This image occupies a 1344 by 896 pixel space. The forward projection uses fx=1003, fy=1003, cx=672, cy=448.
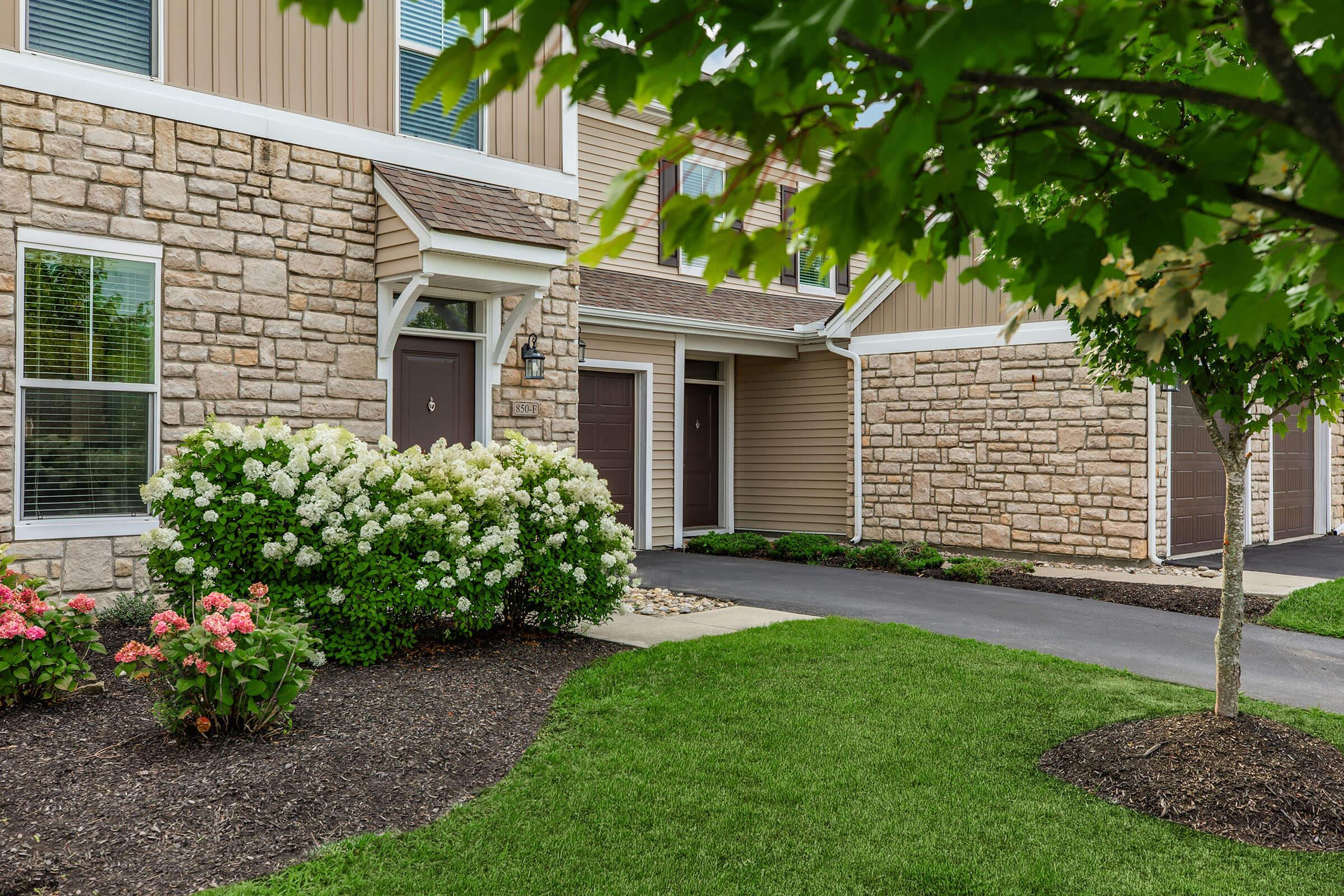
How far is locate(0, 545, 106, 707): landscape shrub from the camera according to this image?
459 cm

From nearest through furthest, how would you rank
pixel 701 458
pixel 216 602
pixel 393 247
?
1. pixel 216 602
2. pixel 393 247
3. pixel 701 458

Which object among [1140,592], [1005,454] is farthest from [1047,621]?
[1005,454]

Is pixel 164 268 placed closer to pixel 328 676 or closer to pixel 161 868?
pixel 328 676

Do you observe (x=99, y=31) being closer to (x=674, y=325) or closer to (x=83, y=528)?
(x=83, y=528)

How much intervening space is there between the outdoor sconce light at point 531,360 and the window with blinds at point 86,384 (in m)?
3.05

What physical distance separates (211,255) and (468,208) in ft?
6.44

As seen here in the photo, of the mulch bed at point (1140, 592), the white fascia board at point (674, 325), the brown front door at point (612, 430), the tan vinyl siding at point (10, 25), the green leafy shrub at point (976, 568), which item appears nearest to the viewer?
the tan vinyl siding at point (10, 25)

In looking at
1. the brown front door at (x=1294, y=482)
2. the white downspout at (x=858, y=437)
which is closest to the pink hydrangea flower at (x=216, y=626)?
the white downspout at (x=858, y=437)

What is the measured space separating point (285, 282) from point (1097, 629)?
6825 millimetres

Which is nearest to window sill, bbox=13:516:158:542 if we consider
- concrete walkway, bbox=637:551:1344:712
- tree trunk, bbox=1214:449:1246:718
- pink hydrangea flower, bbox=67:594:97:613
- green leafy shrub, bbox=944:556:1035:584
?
pink hydrangea flower, bbox=67:594:97:613

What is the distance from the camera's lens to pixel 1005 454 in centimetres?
1222

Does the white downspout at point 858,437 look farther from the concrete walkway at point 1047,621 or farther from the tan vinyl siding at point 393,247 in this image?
the tan vinyl siding at point 393,247

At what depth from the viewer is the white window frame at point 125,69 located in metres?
6.48

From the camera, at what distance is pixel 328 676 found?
5.55 m
